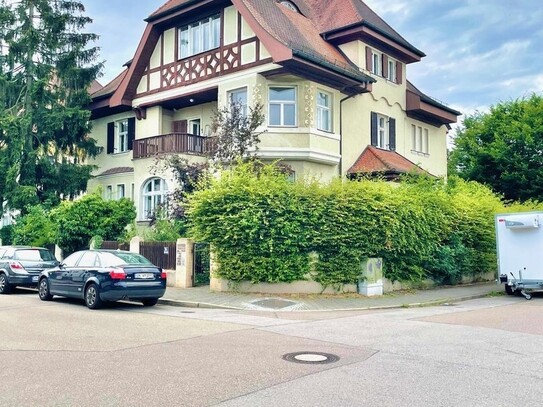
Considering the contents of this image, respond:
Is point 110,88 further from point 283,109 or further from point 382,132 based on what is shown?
point 382,132

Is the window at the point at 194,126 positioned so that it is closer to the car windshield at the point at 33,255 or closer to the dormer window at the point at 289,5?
the dormer window at the point at 289,5

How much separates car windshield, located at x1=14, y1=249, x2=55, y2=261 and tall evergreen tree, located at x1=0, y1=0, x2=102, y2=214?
9.36 meters

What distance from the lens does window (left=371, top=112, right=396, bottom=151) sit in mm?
27567

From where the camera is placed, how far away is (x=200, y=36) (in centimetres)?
2541

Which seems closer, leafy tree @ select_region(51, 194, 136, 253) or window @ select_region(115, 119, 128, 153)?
leafy tree @ select_region(51, 194, 136, 253)

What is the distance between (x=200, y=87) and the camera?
2498 centimetres

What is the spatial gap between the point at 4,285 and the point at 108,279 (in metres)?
6.39

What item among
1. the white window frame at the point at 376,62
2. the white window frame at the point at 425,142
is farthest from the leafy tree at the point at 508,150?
the white window frame at the point at 376,62

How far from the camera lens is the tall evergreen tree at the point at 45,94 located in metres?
28.4

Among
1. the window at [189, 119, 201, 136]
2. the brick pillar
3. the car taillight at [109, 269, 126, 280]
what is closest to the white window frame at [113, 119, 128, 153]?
the window at [189, 119, 201, 136]

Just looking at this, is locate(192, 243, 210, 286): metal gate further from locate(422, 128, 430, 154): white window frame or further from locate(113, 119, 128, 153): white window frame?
locate(422, 128, 430, 154): white window frame

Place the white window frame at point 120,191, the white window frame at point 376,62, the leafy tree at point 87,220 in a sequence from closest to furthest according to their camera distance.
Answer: the leafy tree at point 87,220 → the white window frame at point 376,62 → the white window frame at point 120,191

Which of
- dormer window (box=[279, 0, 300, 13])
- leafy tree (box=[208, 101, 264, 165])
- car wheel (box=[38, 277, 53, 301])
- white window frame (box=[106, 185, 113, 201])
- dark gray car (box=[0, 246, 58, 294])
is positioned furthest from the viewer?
white window frame (box=[106, 185, 113, 201])

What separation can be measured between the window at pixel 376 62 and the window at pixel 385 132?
2.05m
